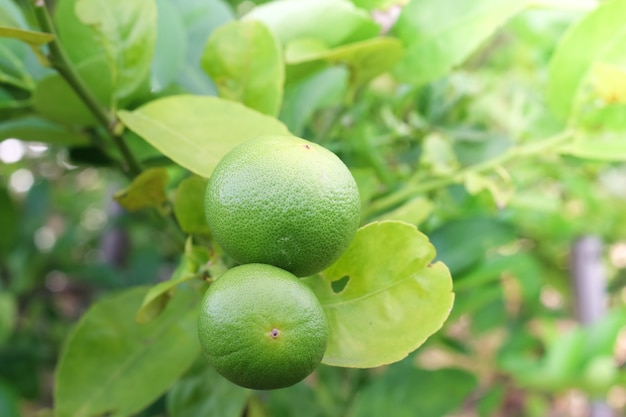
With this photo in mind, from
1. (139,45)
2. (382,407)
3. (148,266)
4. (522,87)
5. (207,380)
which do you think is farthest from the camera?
(148,266)

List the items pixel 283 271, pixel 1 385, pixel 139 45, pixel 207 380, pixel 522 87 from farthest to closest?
pixel 522 87 → pixel 1 385 → pixel 207 380 → pixel 139 45 → pixel 283 271

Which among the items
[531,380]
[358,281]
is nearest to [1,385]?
[358,281]

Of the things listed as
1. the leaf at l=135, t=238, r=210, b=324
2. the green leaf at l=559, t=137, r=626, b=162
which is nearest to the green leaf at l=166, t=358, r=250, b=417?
the leaf at l=135, t=238, r=210, b=324

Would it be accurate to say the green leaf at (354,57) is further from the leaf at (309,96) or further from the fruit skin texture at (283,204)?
the fruit skin texture at (283,204)

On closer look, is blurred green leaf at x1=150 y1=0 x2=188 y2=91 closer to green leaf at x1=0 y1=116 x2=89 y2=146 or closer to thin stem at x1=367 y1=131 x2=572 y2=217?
green leaf at x1=0 y1=116 x2=89 y2=146

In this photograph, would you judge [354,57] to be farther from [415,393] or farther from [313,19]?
[415,393]

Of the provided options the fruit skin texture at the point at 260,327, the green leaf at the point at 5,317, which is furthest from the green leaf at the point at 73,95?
the green leaf at the point at 5,317

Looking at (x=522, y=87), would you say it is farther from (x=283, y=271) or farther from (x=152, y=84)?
(x=283, y=271)
